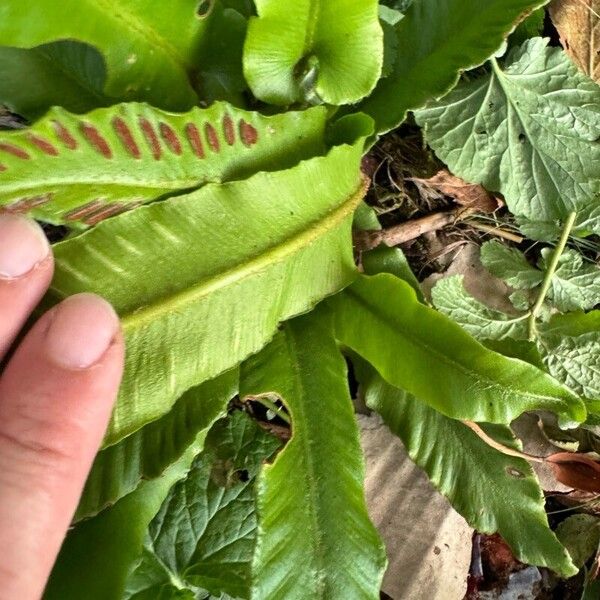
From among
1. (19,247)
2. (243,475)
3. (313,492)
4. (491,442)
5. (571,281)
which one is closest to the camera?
(19,247)

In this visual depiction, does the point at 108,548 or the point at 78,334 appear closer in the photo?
the point at 78,334

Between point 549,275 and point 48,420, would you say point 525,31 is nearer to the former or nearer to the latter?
point 549,275

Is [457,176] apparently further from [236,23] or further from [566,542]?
[566,542]

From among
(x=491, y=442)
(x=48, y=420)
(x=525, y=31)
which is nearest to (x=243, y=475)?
(x=491, y=442)

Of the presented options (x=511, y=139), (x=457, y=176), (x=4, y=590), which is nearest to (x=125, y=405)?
(x=4, y=590)

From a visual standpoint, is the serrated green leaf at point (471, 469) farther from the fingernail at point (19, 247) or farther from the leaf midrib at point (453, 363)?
the fingernail at point (19, 247)

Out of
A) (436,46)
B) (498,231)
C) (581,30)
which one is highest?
(436,46)

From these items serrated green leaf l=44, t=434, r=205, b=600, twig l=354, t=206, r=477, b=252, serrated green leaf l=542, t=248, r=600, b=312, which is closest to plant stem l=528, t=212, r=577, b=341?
serrated green leaf l=542, t=248, r=600, b=312

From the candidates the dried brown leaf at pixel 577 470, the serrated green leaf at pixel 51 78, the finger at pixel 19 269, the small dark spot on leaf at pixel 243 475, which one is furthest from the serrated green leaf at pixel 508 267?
the finger at pixel 19 269
